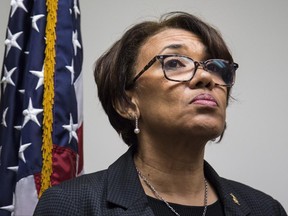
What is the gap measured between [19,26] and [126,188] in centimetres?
68

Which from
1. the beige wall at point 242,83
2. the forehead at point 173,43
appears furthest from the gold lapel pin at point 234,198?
the beige wall at point 242,83

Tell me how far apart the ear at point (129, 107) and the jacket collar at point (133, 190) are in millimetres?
111

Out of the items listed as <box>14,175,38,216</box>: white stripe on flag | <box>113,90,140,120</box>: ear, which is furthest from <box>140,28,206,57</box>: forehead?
<box>14,175,38,216</box>: white stripe on flag

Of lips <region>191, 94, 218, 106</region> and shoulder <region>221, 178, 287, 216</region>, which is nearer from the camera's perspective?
lips <region>191, 94, 218, 106</region>

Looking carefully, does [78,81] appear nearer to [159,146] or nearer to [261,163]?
[159,146]

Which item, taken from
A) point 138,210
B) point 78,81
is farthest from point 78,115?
point 138,210

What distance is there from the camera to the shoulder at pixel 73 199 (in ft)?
3.05

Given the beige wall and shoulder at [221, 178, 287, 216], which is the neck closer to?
shoulder at [221, 178, 287, 216]

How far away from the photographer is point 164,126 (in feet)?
3.37

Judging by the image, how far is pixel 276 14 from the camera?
203 centimetres

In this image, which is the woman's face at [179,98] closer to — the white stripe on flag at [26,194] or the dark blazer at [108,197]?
the dark blazer at [108,197]

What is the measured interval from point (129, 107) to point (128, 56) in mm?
169

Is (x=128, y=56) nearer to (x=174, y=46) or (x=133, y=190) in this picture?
(x=174, y=46)

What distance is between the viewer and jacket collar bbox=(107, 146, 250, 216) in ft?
3.14
